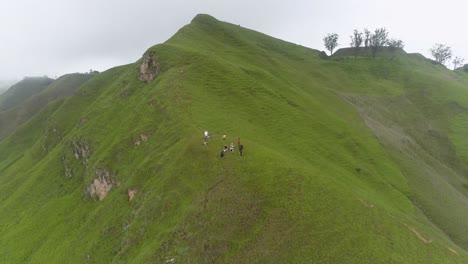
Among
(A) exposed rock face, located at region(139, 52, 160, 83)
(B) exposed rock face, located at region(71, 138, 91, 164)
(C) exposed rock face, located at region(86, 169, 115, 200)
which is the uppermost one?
(A) exposed rock face, located at region(139, 52, 160, 83)

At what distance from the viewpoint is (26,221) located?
94375 millimetres

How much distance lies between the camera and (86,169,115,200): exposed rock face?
77.1 meters

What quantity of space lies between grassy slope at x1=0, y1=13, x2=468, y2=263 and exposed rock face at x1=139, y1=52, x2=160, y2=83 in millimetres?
3596

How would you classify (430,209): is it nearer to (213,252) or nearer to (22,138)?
(213,252)

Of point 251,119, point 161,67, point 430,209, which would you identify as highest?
point 161,67

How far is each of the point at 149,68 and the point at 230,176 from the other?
6850 cm

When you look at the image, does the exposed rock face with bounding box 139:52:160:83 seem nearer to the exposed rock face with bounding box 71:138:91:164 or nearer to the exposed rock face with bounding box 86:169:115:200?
the exposed rock face with bounding box 71:138:91:164

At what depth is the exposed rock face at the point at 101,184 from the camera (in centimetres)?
7711

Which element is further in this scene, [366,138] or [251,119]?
[366,138]

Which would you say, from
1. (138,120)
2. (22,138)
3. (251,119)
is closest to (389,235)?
(251,119)

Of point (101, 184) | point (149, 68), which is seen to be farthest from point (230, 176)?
point (149, 68)

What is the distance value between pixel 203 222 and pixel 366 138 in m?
58.9

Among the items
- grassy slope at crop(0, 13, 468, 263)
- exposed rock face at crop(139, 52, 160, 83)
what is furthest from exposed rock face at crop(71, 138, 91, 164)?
exposed rock face at crop(139, 52, 160, 83)

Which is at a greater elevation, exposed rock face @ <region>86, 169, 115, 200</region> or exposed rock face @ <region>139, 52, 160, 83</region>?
exposed rock face @ <region>139, 52, 160, 83</region>
